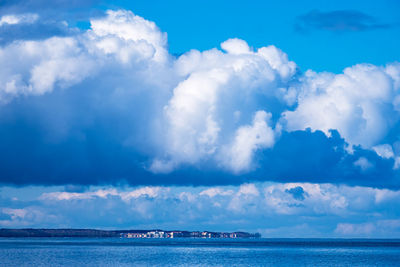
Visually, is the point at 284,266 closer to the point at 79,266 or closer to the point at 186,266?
the point at 186,266

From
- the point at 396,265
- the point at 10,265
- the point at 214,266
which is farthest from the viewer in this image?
the point at 396,265

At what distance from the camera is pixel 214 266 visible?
162 meters

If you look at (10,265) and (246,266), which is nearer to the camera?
(10,265)

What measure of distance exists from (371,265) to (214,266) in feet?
150

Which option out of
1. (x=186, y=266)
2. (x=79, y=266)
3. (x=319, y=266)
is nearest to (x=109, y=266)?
(x=79, y=266)

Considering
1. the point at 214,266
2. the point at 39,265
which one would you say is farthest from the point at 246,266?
the point at 39,265

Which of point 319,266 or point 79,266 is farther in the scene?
point 319,266

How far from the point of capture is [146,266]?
158500 millimetres

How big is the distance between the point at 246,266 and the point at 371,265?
120 feet

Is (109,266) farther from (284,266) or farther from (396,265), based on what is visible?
(396,265)

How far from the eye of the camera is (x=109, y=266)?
514 feet

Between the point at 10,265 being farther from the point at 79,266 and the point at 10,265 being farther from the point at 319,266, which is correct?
the point at 319,266

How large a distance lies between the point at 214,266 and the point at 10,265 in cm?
5102

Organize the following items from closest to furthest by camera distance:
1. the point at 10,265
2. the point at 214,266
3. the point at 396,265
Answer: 1. the point at 10,265
2. the point at 214,266
3. the point at 396,265
